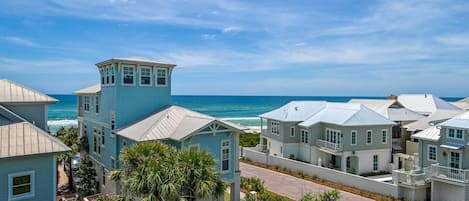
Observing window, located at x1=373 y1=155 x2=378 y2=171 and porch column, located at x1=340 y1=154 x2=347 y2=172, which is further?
window, located at x1=373 y1=155 x2=378 y2=171

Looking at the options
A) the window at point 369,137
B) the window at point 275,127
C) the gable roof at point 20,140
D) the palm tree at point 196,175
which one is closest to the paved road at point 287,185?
the window at point 275,127

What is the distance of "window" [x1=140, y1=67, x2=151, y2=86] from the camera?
21594 millimetres

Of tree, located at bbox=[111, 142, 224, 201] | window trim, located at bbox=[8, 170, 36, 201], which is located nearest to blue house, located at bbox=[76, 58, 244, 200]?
tree, located at bbox=[111, 142, 224, 201]

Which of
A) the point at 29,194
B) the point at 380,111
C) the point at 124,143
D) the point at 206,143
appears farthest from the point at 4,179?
the point at 380,111

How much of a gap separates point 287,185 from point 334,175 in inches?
150

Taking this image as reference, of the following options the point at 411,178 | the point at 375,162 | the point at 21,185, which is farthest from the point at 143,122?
the point at 375,162

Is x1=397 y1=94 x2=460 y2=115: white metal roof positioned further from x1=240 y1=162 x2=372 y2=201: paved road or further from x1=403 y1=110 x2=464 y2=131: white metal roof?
x1=240 y1=162 x2=372 y2=201: paved road

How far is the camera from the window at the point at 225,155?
1939 cm

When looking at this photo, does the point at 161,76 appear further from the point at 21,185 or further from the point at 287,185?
the point at 287,185

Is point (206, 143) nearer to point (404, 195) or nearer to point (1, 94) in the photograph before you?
point (1, 94)

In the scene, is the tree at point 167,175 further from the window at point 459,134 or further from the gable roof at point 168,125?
the window at point 459,134

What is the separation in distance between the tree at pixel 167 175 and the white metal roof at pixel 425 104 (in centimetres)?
3354

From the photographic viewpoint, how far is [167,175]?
12.0 m

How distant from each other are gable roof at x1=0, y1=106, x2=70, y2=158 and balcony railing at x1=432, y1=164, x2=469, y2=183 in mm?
21353
